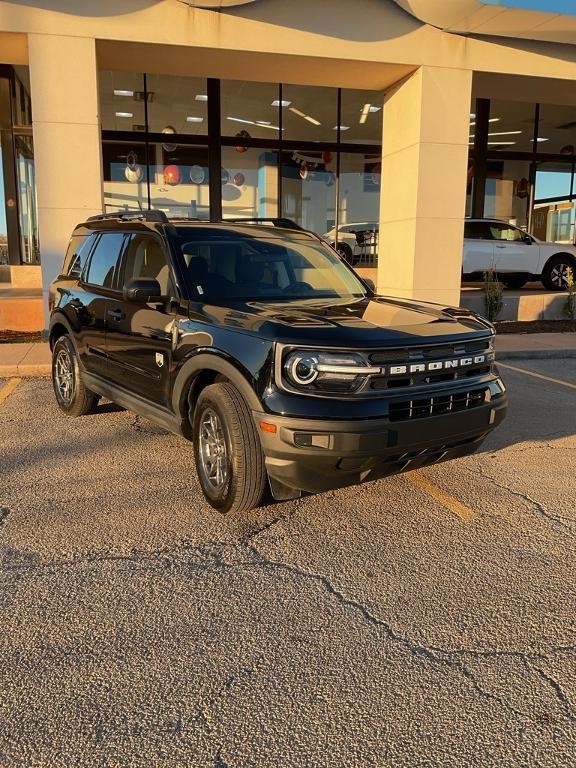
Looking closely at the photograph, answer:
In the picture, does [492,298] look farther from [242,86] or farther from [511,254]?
[242,86]

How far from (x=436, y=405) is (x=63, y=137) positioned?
8.42 metres

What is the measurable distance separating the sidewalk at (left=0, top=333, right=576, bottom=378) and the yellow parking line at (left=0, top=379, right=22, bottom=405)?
1.08ft

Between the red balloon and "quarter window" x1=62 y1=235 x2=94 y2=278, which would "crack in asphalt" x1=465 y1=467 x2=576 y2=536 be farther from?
the red balloon

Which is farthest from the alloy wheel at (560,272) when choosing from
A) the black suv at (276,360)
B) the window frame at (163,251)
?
the window frame at (163,251)

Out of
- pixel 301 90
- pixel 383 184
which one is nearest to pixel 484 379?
pixel 383 184

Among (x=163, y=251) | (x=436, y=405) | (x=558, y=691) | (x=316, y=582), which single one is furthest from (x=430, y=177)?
(x=558, y=691)

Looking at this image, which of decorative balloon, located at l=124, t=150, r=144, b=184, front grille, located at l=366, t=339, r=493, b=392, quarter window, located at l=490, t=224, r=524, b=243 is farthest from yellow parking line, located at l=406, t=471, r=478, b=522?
decorative balloon, located at l=124, t=150, r=144, b=184

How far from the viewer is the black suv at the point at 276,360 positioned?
3.58m

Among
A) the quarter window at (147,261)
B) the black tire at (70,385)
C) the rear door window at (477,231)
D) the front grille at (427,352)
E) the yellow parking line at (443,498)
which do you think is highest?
the rear door window at (477,231)

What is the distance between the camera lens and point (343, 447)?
11.4ft

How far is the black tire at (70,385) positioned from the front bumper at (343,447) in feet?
10.2

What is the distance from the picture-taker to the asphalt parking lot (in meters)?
2.30

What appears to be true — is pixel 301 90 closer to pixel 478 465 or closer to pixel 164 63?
pixel 164 63

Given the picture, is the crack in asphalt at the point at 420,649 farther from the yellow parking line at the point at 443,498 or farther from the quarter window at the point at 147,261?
the quarter window at the point at 147,261
